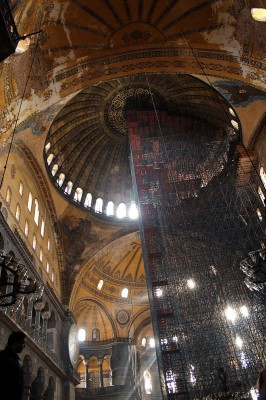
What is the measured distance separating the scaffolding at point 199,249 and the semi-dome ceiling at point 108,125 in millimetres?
759

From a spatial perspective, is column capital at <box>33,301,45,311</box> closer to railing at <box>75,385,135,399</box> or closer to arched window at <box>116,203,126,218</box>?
arched window at <box>116,203,126,218</box>

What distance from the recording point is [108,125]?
1747 cm

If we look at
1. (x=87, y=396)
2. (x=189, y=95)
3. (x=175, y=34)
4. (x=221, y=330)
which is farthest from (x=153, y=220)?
(x=87, y=396)

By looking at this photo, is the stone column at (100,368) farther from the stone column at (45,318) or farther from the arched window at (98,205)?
the arched window at (98,205)

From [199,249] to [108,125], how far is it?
7.69m

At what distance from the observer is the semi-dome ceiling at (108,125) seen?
14.9 meters

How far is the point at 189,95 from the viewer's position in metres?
15.1

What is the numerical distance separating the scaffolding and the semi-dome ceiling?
76 cm

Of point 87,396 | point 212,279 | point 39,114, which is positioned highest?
point 39,114

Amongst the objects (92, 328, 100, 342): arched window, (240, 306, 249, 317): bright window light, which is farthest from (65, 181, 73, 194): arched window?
(240, 306, 249, 317): bright window light

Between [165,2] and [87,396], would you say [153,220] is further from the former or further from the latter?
[87,396]

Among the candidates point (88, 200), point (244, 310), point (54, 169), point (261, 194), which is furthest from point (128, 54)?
point (88, 200)

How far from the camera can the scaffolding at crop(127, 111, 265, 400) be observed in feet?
35.7

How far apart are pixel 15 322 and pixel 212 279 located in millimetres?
6717
